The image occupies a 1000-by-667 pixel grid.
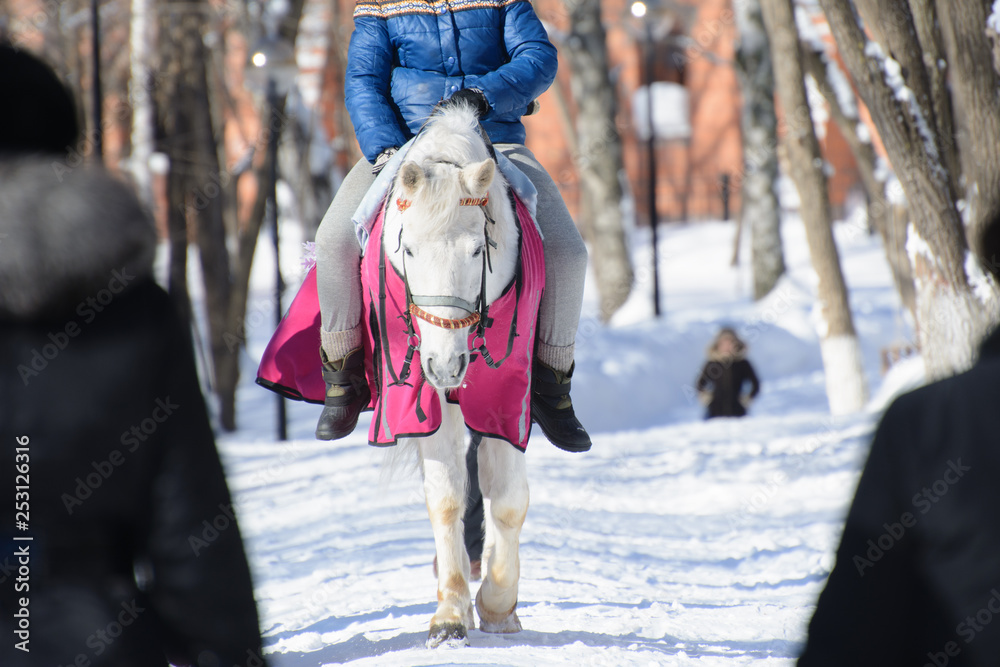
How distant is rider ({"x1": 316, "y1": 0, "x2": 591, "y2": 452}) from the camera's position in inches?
182

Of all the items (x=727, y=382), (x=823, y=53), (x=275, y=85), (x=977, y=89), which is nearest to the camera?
(x=977, y=89)

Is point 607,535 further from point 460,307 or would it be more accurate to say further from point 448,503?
point 460,307

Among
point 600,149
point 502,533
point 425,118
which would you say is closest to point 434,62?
point 425,118

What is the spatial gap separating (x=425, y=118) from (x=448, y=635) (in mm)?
2189

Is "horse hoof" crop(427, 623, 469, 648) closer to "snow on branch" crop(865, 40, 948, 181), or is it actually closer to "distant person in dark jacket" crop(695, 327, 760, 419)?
"snow on branch" crop(865, 40, 948, 181)

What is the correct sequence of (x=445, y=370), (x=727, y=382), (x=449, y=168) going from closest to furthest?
(x=445, y=370) < (x=449, y=168) < (x=727, y=382)

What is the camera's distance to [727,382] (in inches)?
473

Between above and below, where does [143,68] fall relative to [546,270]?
above

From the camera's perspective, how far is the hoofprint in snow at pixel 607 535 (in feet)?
14.2

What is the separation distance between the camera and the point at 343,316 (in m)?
4.66

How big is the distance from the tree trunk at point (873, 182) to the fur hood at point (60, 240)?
35.1 feet

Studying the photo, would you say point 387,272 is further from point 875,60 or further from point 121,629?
point 875,60

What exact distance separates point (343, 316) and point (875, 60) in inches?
172

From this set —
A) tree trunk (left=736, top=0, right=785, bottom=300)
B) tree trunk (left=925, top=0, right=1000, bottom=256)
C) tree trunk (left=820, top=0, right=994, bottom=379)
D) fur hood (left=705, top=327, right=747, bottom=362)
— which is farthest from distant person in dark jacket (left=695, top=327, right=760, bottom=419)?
tree trunk (left=736, top=0, right=785, bottom=300)
